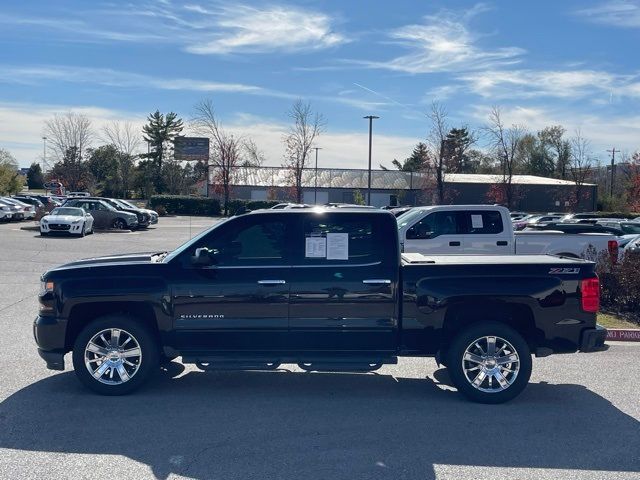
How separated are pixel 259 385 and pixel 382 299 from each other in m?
1.74

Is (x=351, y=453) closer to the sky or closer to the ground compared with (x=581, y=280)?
closer to the ground

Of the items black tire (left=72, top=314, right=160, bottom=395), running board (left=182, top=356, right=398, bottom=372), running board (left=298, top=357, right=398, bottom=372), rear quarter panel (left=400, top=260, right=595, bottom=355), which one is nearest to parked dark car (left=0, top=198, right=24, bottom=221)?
black tire (left=72, top=314, right=160, bottom=395)

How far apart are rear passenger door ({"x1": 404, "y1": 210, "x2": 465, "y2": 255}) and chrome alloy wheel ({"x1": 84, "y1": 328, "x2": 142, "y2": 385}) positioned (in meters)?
8.34

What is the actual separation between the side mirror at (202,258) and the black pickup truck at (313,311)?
1 cm

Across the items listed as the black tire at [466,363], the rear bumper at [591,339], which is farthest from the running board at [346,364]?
the rear bumper at [591,339]

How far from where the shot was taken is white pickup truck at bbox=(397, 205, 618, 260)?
47.6 ft

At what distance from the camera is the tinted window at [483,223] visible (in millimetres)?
14680

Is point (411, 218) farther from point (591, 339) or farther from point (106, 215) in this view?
point (106, 215)

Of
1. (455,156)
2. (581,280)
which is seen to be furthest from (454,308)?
(455,156)

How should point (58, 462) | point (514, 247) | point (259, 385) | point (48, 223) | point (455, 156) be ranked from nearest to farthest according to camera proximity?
point (58, 462), point (259, 385), point (514, 247), point (48, 223), point (455, 156)

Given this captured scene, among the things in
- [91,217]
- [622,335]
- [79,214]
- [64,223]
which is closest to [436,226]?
[622,335]

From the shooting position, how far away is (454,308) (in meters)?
7.05

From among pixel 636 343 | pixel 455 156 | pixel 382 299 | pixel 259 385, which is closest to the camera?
pixel 382 299

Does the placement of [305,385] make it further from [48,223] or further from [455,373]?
[48,223]
